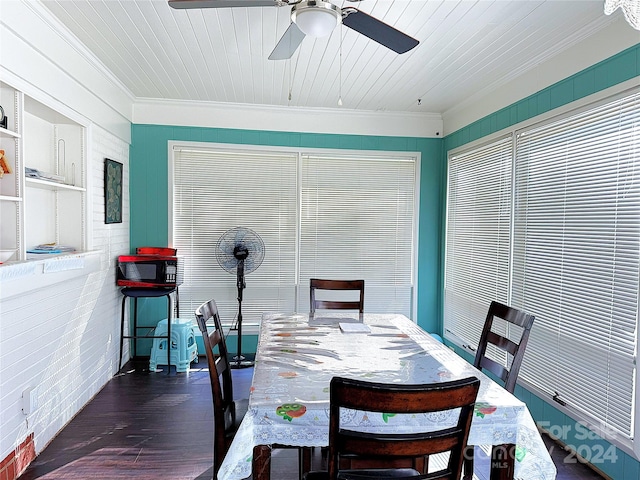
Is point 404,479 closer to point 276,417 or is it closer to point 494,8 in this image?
point 276,417

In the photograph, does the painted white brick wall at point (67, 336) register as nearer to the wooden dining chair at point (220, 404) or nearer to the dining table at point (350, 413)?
the wooden dining chair at point (220, 404)

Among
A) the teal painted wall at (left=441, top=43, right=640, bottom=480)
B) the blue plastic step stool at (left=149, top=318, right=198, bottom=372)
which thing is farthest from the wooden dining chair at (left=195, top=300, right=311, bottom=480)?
the blue plastic step stool at (left=149, top=318, right=198, bottom=372)

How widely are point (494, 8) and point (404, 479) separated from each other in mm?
2432

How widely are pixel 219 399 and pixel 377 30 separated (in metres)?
1.94

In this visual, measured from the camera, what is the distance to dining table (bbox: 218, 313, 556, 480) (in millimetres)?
1469

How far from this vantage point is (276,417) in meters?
1.47

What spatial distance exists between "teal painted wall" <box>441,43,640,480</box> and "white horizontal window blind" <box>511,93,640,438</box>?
126mm

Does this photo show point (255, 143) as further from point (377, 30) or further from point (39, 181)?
point (377, 30)

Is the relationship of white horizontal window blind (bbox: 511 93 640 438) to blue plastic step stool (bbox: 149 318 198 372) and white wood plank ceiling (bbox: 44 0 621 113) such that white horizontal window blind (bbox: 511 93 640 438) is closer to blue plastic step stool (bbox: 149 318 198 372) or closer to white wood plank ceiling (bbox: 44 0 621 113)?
white wood plank ceiling (bbox: 44 0 621 113)

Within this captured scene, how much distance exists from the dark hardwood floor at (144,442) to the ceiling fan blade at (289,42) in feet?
8.00

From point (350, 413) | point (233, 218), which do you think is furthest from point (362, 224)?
point (350, 413)

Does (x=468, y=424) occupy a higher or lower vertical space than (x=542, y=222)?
lower

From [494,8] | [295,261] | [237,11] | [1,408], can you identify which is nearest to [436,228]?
[295,261]

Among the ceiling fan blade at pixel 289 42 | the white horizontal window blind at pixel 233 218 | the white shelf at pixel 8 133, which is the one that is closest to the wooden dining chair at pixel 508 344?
the ceiling fan blade at pixel 289 42
